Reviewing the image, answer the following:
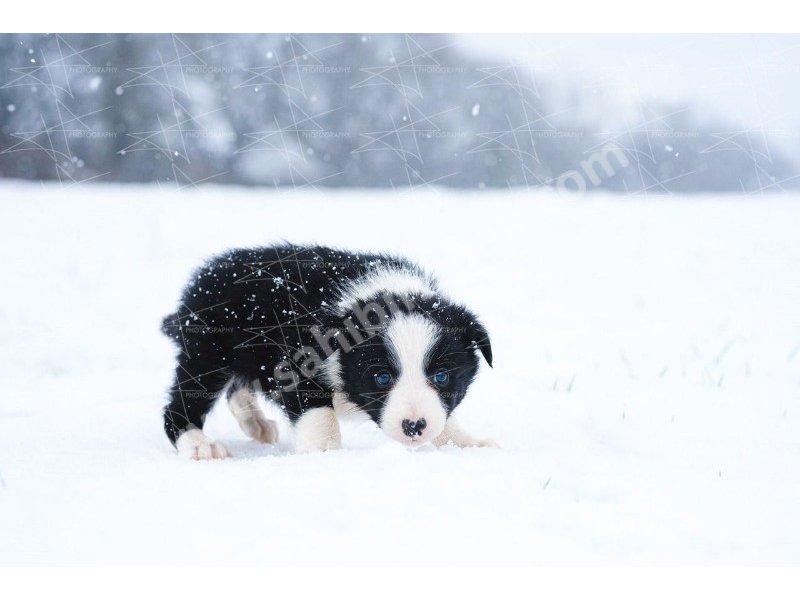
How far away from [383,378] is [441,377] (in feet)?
0.74

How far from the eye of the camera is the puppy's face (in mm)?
2662

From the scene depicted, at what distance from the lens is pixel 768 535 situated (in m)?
2.20

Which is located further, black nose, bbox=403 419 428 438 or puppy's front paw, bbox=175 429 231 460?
puppy's front paw, bbox=175 429 231 460

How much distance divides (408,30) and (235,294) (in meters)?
1.35

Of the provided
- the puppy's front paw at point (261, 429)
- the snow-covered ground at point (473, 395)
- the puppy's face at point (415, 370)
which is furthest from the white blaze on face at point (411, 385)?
the puppy's front paw at point (261, 429)

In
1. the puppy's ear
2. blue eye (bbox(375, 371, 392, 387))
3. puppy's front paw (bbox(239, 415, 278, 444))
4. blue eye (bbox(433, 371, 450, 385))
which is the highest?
the puppy's ear

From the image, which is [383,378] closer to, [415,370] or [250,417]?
[415,370]

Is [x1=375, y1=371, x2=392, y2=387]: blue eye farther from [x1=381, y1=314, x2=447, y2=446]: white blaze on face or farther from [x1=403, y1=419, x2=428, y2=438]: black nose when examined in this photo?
[x1=403, y1=419, x2=428, y2=438]: black nose

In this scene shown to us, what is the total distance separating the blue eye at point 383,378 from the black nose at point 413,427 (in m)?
0.22

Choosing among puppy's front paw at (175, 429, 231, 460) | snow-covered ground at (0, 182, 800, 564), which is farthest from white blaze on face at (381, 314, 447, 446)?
puppy's front paw at (175, 429, 231, 460)

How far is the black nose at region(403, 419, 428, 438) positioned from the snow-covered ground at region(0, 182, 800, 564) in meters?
0.11

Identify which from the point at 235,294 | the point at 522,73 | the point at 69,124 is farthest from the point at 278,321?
the point at 522,73

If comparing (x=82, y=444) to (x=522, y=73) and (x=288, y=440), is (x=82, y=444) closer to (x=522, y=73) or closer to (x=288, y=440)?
(x=288, y=440)

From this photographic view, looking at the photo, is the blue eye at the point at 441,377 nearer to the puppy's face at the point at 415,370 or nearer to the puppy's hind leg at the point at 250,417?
the puppy's face at the point at 415,370
